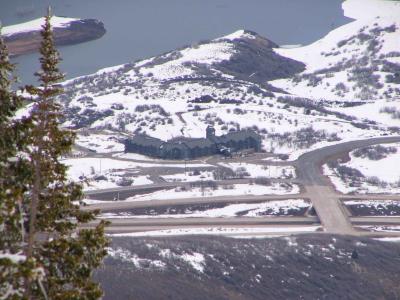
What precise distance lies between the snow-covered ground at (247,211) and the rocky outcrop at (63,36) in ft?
70.0

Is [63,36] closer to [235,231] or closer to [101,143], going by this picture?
[101,143]

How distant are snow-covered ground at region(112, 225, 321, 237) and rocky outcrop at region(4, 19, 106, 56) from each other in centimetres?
2412

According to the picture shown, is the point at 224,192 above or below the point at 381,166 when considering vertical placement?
below

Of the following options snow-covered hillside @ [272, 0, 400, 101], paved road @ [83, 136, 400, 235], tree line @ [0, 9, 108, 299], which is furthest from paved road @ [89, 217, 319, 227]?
snow-covered hillside @ [272, 0, 400, 101]

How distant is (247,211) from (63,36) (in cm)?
4720

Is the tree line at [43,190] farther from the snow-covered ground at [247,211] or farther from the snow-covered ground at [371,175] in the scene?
the snow-covered ground at [371,175]

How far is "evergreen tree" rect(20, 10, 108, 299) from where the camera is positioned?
282 inches

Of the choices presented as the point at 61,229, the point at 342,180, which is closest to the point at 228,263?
the point at 342,180

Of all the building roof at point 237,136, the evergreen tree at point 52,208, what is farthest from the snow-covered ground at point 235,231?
the evergreen tree at point 52,208

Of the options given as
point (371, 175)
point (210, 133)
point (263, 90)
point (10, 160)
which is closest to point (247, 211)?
point (371, 175)

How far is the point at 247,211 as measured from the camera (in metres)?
37.7

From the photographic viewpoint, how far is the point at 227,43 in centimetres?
9612

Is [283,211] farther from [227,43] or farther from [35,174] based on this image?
[227,43]

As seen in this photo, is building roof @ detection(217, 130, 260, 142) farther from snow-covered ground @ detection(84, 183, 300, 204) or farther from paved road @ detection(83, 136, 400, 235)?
snow-covered ground @ detection(84, 183, 300, 204)
